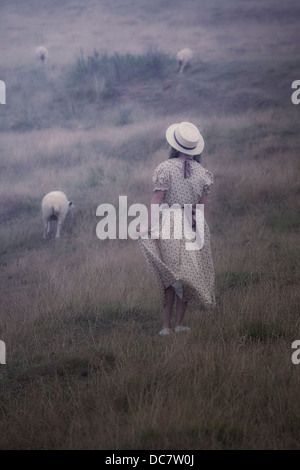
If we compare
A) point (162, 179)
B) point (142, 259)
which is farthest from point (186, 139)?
point (142, 259)

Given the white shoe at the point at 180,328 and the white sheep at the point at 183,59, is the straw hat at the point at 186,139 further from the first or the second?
the white sheep at the point at 183,59

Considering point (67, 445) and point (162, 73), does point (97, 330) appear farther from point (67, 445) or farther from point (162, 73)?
point (162, 73)

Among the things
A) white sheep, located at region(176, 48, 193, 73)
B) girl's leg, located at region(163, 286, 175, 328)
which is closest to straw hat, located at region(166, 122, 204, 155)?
girl's leg, located at region(163, 286, 175, 328)

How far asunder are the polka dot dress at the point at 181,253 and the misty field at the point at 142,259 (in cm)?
33

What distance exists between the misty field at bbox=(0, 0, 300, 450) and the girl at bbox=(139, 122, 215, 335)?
29 centimetres

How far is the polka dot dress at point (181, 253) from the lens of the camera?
17.0ft

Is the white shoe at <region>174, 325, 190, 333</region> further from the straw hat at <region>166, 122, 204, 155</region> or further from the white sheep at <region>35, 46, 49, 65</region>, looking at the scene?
the white sheep at <region>35, 46, 49, 65</region>

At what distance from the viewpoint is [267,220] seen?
9602mm

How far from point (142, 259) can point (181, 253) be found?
3.23 meters

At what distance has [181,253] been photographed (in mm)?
5191

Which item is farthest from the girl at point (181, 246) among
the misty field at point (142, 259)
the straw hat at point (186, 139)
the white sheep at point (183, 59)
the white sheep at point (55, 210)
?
the white sheep at point (183, 59)

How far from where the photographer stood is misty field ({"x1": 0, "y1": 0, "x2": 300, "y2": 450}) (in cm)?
357

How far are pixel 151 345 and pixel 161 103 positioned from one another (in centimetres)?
1682
